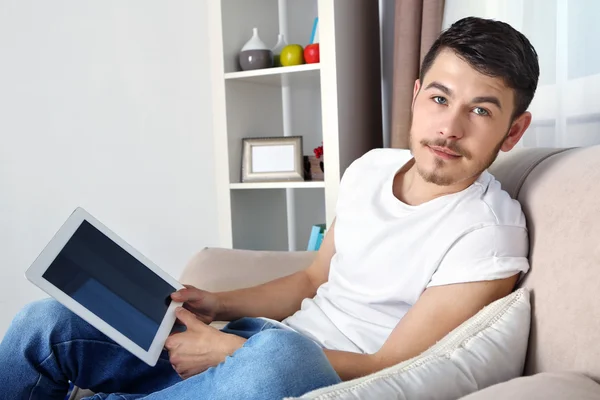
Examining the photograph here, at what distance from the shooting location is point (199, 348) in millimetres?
1109

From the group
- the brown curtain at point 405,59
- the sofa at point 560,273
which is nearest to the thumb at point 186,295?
the sofa at point 560,273

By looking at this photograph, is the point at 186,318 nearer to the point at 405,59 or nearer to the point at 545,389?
the point at 545,389

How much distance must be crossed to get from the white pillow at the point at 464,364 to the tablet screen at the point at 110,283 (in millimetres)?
466

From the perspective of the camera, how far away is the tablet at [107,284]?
1.04m

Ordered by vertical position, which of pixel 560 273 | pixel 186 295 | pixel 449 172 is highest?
pixel 449 172

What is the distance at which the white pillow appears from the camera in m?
0.76

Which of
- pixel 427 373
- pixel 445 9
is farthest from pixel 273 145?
pixel 427 373

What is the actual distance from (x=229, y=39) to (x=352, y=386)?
5.77 ft

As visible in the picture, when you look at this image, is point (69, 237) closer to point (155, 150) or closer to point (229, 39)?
point (229, 39)

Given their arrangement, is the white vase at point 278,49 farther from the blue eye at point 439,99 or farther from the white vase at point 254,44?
the blue eye at point 439,99

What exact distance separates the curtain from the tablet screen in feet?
3.54

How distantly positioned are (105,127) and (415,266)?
209 cm

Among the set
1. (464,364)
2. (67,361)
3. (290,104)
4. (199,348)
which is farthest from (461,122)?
(290,104)

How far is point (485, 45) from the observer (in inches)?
44.3
